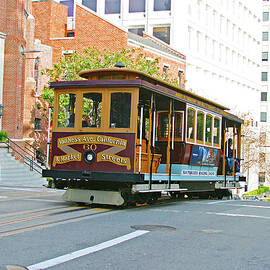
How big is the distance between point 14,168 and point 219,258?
22.7 metres

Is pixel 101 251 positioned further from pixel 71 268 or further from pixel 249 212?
pixel 249 212

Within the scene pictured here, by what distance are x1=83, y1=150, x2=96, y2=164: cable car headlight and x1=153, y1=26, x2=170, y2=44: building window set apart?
38607 mm

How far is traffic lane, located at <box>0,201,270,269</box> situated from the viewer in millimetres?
7276

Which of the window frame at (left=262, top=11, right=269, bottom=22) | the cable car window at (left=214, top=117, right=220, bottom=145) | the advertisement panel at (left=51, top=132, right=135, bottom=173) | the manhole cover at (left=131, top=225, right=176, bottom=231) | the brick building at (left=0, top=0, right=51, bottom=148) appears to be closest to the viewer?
the manhole cover at (left=131, top=225, right=176, bottom=231)

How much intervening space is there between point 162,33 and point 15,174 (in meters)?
27.0

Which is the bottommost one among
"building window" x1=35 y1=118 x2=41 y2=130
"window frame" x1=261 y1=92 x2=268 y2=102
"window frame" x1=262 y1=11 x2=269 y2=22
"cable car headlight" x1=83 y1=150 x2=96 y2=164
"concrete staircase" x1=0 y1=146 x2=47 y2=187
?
"concrete staircase" x1=0 y1=146 x2=47 y2=187

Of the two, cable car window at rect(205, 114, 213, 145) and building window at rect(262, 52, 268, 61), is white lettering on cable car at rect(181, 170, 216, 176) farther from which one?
building window at rect(262, 52, 268, 61)

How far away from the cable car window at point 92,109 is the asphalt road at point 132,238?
2.09 meters

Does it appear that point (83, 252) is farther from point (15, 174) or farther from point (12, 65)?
point (12, 65)

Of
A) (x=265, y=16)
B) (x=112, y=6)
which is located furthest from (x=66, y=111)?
(x=265, y=16)

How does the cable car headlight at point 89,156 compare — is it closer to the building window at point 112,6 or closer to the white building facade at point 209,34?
the white building facade at point 209,34

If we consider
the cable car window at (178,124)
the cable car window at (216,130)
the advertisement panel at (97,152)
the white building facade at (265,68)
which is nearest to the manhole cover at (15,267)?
the advertisement panel at (97,152)

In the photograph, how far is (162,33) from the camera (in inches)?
2013

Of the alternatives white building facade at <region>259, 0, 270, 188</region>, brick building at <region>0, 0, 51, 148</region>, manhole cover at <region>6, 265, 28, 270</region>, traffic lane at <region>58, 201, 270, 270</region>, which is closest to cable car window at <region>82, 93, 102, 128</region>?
traffic lane at <region>58, 201, 270, 270</region>
